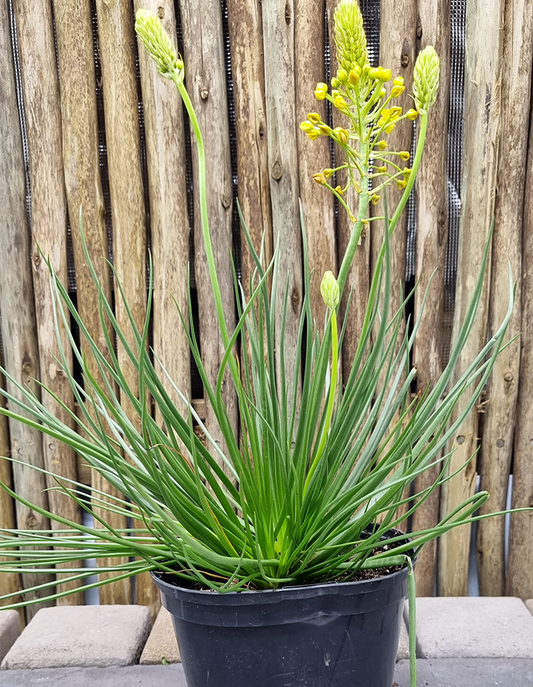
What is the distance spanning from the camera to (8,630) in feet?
4.10

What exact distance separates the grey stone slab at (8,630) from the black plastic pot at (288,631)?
737 mm

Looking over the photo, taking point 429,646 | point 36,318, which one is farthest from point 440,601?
point 36,318

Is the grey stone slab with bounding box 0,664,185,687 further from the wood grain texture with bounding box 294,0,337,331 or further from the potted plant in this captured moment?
the wood grain texture with bounding box 294,0,337,331

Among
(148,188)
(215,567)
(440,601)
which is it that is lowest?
(440,601)

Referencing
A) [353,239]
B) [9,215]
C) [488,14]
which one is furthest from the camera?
[9,215]

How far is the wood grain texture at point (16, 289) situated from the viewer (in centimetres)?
134

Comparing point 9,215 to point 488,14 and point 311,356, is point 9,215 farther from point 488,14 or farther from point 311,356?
point 488,14

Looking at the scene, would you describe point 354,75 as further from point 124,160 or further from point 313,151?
point 124,160

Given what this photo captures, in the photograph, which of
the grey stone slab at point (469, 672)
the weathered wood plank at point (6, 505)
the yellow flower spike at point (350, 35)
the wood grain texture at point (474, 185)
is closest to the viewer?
the yellow flower spike at point (350, 35)

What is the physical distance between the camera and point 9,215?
53.4 inches

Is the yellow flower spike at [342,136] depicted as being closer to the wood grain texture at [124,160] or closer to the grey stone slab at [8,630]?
the wood grain texture at [124,160]

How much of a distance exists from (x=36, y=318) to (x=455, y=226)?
98 centimetres

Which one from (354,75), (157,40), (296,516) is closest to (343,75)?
(354,75)

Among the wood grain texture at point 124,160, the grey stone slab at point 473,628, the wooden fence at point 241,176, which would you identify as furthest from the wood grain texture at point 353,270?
the grey stone slab at point 473,628
